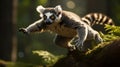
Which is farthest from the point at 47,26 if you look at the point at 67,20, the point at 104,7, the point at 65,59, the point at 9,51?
the point at 104,7

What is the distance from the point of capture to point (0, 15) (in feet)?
54.7

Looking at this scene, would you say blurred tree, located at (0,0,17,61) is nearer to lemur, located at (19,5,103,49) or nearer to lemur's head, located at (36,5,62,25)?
lemur's head, located at (36,5,62,25)

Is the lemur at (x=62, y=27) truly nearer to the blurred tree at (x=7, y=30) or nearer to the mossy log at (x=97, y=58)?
the mossy log at (x=97, y=58)

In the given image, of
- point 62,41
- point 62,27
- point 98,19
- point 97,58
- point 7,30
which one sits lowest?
point 97,58

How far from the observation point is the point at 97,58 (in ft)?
16.8

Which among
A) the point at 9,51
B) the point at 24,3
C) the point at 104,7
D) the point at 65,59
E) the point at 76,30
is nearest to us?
the point at 65,59

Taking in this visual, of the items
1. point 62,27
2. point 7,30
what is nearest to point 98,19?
point 62,27

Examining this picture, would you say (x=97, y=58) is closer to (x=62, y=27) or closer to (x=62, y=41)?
(x=62, y=27)

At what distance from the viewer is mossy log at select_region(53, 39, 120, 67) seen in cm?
491

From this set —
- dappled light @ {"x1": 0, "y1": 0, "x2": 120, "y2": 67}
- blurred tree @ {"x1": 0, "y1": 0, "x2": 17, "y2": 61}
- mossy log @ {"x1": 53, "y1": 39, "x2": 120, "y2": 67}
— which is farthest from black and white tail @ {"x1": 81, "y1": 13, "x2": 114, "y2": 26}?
blurred tree @ {"x1": 0, "y1": 0, "x2": 17, "y2": 61}

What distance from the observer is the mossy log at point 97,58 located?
4.91 metres

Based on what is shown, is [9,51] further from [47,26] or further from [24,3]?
[24,3]

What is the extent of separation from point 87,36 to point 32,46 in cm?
3214

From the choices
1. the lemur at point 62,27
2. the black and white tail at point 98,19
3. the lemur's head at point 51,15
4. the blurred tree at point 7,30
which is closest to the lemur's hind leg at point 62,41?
the lemur at point 62,27
